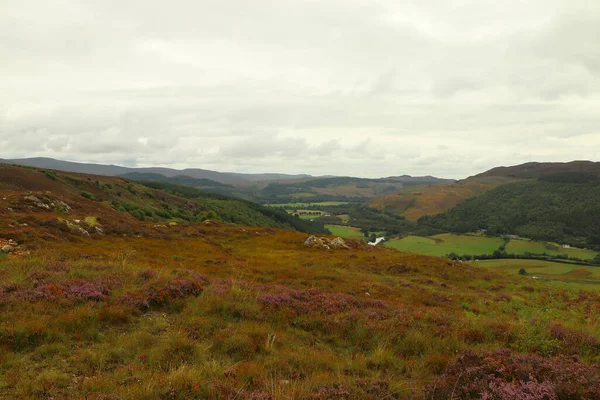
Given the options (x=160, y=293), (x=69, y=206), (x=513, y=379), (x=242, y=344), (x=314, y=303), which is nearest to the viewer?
(x=513, y=379)

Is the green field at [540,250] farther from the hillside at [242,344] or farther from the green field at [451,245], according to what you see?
the hillside at [242,344]

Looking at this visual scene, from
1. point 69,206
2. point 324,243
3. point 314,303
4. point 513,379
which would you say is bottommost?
point 324,243

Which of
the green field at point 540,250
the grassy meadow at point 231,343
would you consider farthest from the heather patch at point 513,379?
the green field at point 540,250

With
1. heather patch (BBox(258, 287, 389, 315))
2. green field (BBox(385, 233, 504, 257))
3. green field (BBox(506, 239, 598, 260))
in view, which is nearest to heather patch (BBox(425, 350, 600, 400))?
heather patch (BBox(258, 287, 389, 315))

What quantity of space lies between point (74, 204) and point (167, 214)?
34.6 meters

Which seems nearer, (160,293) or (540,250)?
(160,293)

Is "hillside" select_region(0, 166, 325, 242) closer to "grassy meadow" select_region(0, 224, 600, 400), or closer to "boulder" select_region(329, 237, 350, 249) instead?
"grassy meadow" select_region(0, 224, 600, 400)

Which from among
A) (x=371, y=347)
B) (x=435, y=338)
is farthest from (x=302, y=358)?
(x=435, y=338)

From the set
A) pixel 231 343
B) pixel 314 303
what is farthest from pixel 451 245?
pixel 231 343

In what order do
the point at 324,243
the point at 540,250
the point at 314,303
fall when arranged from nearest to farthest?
the point at 314,303, the point at 324,243, the point at 540,250

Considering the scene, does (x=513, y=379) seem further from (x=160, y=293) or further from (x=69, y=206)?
(x=69, y=206)

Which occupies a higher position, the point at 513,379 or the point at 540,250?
the point at 513,379

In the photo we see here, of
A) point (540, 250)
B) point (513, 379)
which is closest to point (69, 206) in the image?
point (513, 379)

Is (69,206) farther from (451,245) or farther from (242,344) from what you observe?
(451,245)
